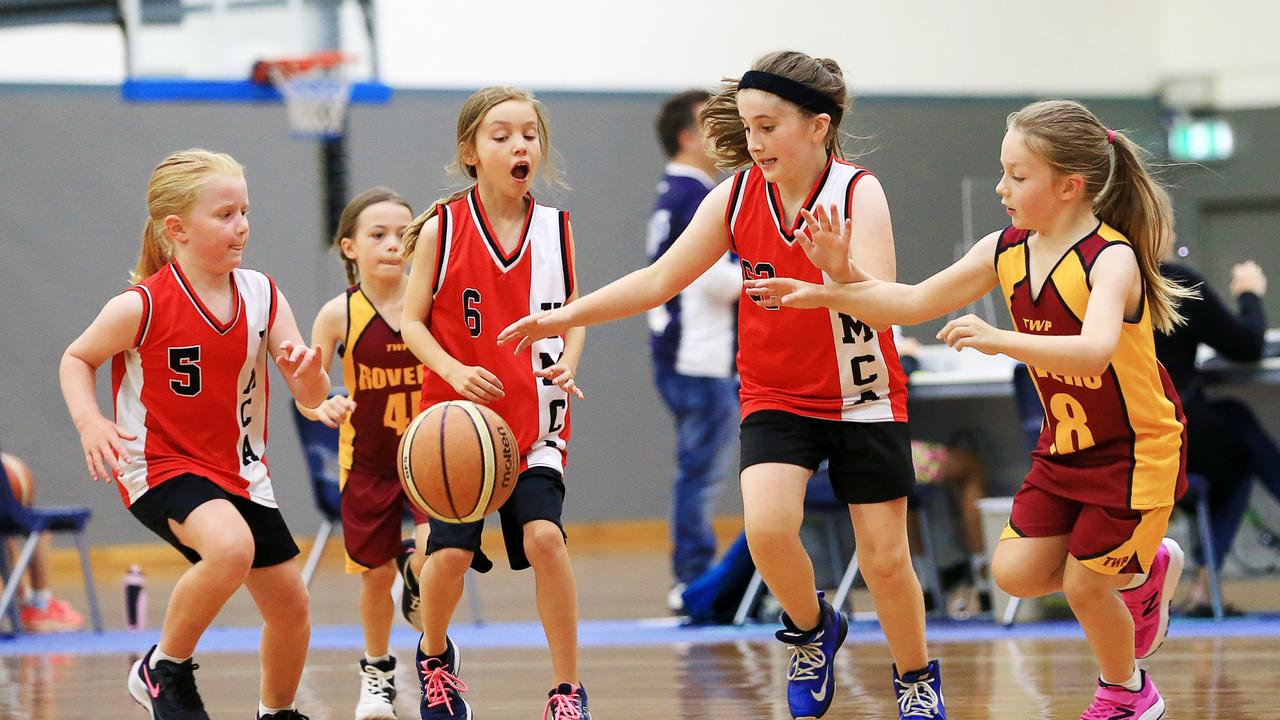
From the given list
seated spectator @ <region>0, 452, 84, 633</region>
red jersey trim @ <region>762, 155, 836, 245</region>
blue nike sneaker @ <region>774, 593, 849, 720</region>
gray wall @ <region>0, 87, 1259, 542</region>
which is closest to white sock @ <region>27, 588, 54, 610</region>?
seated spectator @ <region>0, 452, 84, 633</region>

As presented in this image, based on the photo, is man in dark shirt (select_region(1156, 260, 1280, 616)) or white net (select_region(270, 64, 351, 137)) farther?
white net (select_region(270, 64, 351, 137))

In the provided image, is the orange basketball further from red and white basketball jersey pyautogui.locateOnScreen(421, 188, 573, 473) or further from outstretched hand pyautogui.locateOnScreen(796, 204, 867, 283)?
outstretched hand pyautogui.locateOnScreen(796, 204, 867, 283)

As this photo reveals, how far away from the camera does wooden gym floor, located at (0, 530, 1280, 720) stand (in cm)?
391

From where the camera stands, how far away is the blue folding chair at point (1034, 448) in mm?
5586

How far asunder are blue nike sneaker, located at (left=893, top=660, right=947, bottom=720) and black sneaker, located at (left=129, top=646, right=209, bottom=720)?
156 cm

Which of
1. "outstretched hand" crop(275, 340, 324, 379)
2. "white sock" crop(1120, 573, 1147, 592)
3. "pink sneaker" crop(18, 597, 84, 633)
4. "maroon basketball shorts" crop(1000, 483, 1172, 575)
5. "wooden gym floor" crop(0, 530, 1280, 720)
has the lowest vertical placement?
"pink sneaker" crop(18, 597, 84, 633)

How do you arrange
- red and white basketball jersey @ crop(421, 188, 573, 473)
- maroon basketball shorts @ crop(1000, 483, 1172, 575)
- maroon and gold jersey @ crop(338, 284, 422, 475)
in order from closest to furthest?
1. maroon basketball shorts @ crop(1000, 483, 1172, 575)
2. red and white basketball jersey @ crop(421, 188, 573, 473)
3. maroon and gold jersey @ crop(338, 284, 422, 475)

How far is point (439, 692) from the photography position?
3.46m

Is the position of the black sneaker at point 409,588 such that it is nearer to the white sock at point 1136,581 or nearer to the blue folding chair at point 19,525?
the white sock at point 1136,581

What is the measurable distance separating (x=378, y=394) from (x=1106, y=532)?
7.29ft

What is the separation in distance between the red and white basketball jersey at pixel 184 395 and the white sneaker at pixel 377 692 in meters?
0.76

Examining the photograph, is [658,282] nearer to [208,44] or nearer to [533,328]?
[533,328]

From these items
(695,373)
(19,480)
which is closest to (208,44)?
(19,480)

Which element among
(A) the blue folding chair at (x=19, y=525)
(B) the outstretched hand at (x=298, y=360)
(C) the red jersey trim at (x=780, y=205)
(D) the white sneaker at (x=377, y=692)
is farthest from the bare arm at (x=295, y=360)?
(A) the blue folding chair at (x=19, y=525)
